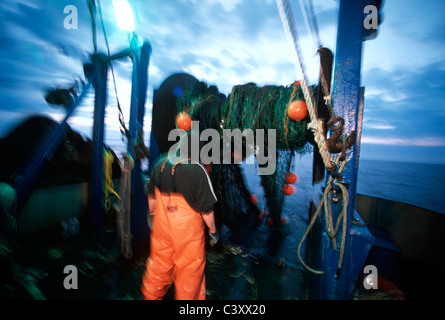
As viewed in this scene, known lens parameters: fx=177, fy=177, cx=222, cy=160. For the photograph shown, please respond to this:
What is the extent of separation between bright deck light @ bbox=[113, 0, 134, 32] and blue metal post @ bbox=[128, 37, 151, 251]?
0.65 feet

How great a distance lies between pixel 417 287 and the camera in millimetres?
4039

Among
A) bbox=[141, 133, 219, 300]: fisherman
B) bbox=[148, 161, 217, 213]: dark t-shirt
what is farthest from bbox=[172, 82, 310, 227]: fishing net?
bbox=[148, 161, 217, 213]: dark t-shirt

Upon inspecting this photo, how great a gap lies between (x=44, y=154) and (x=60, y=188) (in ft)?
5.77

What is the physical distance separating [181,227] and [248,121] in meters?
1.91

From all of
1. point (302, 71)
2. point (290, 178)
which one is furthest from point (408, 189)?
point (302, 71)

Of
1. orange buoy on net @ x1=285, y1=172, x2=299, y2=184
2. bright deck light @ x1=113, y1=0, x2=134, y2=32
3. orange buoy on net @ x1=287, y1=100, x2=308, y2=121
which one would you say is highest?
bright deck light @ x1=113, y1=0, x2=134, y2=32

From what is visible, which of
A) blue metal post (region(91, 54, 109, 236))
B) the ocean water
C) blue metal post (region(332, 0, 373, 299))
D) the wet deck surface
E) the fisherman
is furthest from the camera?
the ocean water

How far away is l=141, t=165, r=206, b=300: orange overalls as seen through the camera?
2350 millimetres

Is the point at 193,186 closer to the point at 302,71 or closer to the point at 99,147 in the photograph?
the point at 302,71

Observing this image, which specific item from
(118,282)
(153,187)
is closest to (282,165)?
(153,187)

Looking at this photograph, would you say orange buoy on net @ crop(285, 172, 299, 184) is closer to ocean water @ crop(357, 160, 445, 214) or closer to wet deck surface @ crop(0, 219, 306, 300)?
wet deck surface @ crop(0, 219, 306, 300)

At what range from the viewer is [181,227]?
2379 mm

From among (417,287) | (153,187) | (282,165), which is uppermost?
(282,165)
